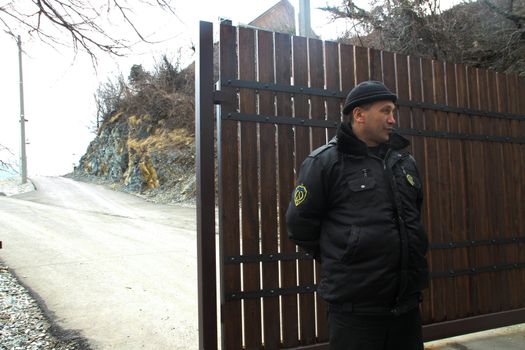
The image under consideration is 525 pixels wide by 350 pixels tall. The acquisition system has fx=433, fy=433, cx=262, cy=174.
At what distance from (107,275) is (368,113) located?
542 centimetres

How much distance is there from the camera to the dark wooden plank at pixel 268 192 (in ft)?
9.33

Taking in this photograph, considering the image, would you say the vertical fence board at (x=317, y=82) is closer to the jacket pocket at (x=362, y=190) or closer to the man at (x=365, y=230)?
the man at (x=365, y=230)

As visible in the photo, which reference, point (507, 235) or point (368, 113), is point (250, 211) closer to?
point (368, 113)

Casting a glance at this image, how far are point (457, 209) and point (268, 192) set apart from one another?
1769mm

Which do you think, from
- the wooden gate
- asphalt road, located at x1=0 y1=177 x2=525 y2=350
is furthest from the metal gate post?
asphalt road, located at x1=0 y1=177 x2=525 y2=350

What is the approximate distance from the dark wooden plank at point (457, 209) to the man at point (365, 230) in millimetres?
1693

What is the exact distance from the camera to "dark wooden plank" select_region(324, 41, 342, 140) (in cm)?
319

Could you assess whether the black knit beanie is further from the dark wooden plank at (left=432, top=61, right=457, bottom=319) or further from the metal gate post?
the dark wooden plank at (left=432, top=61, right=457, bottom=319)

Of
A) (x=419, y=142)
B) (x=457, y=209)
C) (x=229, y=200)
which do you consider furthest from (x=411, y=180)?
(x=457, y=209)

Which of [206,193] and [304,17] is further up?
[304,17]

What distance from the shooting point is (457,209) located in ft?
11.9

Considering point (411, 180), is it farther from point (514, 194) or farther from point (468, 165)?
point (514, 194)

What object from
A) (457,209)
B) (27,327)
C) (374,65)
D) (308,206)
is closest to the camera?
(308,206)

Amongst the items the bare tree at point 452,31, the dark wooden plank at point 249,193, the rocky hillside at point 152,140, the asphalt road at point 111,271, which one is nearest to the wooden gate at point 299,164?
the dark wooden plank at point 249,193
